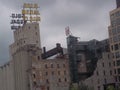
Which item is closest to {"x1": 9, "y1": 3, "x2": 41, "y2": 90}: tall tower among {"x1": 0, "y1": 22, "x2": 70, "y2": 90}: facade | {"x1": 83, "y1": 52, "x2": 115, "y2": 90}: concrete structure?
{"x1": 0, "y1": 22, "x2": 70, "y2": 90}: facade

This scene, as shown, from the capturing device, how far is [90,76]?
167125 millimetres

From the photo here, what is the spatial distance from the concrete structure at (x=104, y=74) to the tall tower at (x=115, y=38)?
2003 mm

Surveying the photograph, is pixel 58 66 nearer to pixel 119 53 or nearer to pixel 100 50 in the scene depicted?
pixel 100 50

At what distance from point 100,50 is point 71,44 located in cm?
1322

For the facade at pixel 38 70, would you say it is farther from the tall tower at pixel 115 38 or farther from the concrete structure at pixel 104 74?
the tall tower at pixel 115 38

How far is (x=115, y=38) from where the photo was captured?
15350 centimetres

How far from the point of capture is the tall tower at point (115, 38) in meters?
152

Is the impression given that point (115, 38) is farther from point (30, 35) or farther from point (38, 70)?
point (30, 35)

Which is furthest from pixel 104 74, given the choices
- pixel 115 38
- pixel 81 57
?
pixel 81 57

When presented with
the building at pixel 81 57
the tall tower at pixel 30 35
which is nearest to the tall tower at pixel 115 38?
the building at pixel 81 57

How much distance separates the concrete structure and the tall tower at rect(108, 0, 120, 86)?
6.57 feet

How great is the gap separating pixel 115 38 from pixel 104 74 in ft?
45.1

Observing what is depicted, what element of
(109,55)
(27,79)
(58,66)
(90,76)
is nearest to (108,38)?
(109,55)

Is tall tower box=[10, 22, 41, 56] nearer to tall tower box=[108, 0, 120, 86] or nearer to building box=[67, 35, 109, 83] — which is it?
building box=[67, 35, 109, 83]
